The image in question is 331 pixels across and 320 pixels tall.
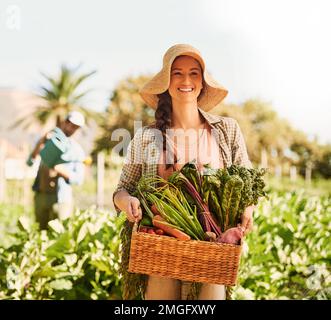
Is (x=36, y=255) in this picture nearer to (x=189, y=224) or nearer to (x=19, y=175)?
(x=189, y=224)

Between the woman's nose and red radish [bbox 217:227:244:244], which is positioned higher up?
the woman's nose

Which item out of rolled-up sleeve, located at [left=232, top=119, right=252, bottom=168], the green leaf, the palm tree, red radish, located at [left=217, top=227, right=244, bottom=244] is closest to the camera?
red radish, located at [left=217, top=227, right=244, bottom=244]

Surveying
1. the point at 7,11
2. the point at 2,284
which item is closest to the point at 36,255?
the point at 2,284

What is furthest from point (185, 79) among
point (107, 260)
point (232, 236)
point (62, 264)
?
point (62, 264)

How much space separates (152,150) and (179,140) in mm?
107

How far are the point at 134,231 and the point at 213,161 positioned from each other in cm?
42

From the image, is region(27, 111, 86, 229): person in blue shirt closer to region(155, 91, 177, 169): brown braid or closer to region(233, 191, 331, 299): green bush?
region(233, 191, 331, 299): green bush

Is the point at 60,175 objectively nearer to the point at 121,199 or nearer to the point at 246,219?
the point at 121,199

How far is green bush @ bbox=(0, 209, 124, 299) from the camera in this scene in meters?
3.04

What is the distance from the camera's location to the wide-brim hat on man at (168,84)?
Answer: 2.15m

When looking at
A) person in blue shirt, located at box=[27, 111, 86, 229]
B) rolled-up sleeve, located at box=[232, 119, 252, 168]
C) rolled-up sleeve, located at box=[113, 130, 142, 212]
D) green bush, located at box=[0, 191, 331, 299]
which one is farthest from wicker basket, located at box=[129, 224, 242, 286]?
person in blue shirt, located at box=[27, 111, 86, 229]

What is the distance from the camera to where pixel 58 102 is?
966 centimetres

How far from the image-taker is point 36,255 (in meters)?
3.10

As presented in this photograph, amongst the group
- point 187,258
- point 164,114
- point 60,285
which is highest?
point 164,114
